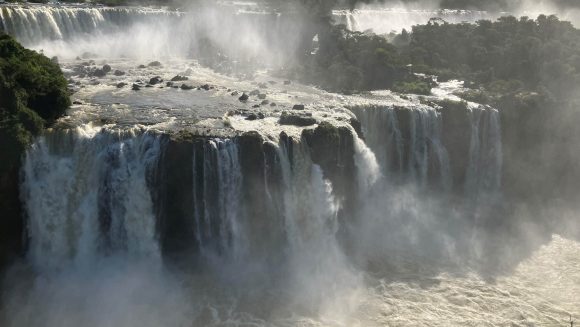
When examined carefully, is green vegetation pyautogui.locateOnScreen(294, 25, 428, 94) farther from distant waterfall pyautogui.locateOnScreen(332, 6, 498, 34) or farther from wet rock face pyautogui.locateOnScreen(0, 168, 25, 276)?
wet rock face pyautogui.locateOnScreen(0, 168, 25, 276)

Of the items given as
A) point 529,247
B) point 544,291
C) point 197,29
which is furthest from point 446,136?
point 197,29

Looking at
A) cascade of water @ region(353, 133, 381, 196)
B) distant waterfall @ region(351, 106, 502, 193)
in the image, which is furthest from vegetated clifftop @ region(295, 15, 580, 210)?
cascade of water @ region(353, 133, 381, 196)

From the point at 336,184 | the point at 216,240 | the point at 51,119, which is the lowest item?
the point at 216,240

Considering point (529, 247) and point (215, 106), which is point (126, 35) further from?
point (529, 247)

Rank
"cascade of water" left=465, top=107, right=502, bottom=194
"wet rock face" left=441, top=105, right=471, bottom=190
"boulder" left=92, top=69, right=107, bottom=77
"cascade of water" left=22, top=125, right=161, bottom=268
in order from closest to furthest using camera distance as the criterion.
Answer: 1. "cascade of water" left=22, top=125, right=161, bottom=268
2. "wet rock face" left=441, top=105, right=471, bottom=190
3. "cascade of water" left=465, top=107, right=502, bottom=194
4. "boulder" left=92, top=69, right=107, bottom=77

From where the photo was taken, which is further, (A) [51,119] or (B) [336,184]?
(B) [336,184]

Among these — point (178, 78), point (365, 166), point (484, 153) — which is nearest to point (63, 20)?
point (178, 78)

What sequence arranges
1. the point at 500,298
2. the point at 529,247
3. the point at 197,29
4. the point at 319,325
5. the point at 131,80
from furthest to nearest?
the point at 197,29 < the point at 131,80 < the point at 529,247 < the point at 500,298 < the point at 319,325
